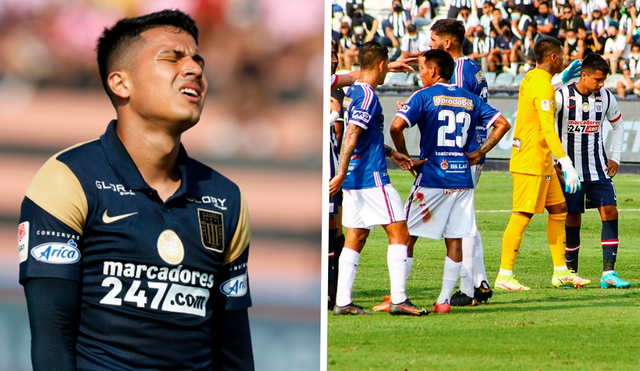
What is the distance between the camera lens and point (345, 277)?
5.76 metres

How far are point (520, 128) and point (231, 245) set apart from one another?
518cm

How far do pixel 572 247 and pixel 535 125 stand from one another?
1209 millimetres

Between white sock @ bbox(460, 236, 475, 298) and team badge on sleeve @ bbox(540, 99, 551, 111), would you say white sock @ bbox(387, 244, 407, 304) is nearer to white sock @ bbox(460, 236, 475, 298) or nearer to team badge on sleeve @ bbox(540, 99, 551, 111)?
white sock @ bbox(460, 236, 475, 298)

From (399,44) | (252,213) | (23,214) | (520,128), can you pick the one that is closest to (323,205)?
(252,213)

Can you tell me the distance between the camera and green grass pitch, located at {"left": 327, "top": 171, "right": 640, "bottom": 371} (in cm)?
462

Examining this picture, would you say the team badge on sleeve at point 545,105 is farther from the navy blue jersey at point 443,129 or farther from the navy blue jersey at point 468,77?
the navy blue jersey at point 443,129

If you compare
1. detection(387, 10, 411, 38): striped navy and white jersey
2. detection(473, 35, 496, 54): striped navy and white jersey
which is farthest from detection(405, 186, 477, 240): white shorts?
detection(387, 10, 411, 38): striped navy and white jersey

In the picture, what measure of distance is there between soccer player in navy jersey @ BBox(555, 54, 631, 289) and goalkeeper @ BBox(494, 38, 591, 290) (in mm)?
372

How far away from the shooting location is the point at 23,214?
2.17 metres

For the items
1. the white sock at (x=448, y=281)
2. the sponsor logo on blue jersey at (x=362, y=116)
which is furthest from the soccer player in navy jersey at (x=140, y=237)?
the white sock at (x=448, y=281)

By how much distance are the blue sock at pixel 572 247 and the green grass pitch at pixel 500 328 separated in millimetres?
217

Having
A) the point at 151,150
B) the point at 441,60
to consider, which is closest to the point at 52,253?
the point at 151,150

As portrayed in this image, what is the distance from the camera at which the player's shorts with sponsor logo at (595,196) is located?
24.5 ft

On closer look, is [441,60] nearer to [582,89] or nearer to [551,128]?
[551,128]
